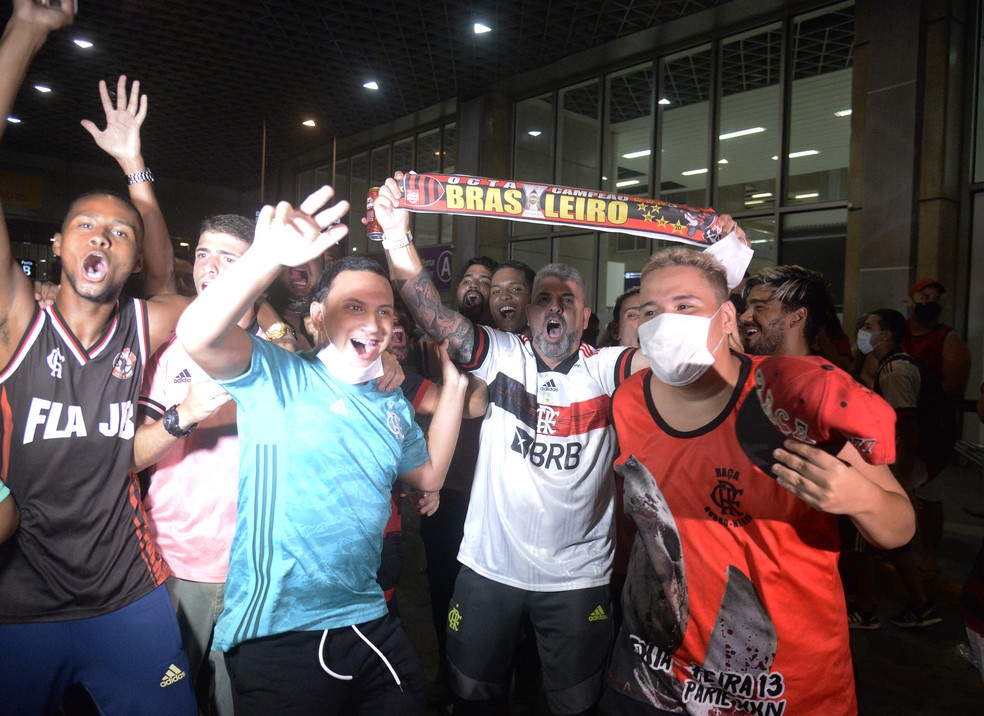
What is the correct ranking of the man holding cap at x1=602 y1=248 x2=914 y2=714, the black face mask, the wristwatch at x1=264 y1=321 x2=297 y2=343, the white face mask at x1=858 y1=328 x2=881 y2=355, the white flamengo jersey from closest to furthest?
1. the man holding cap at x1=602 y1=248 x2=914 y2=714
2. the white flamengo jersey
3. the wristwatch at x1=264 y1=321 x2=297 y2=343
4. the white face mask at x1=858 y1=328 x2=881 y2=355
5. the black face mask

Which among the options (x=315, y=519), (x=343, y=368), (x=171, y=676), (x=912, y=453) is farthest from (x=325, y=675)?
A: (x=912, y=453)

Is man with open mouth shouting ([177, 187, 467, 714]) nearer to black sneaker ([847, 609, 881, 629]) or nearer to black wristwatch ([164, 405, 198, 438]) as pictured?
black wristwatch ([164, 405, 198, 438])

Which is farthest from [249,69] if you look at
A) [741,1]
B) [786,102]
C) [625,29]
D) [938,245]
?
[938,245]

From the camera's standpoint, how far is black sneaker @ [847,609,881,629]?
14.7 ft

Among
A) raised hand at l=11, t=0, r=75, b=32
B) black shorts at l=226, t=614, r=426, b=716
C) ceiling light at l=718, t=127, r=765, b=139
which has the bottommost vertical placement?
black shorts at l=226, t=614, r=426, b=716

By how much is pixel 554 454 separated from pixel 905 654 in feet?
10.7

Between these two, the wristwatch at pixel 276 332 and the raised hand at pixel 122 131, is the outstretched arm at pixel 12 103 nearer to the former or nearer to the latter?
the raised hand at pixel 122 131

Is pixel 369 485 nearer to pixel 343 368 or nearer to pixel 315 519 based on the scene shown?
pixel 315 519

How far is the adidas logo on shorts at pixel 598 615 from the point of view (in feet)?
8.61

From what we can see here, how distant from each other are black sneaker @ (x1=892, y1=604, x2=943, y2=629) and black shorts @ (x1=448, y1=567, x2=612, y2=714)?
3.18 metres

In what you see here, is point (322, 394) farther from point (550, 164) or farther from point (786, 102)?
point (550, 164)

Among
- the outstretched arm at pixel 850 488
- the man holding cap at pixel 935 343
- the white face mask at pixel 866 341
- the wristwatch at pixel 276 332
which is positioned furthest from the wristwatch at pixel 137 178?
the man holding cap at pixel 935 343

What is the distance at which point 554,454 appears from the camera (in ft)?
8.93

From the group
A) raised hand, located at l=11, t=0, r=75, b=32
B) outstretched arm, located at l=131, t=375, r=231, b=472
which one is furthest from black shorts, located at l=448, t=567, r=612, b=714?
raised hand, located at l=11, t=0, r=75, b=32
